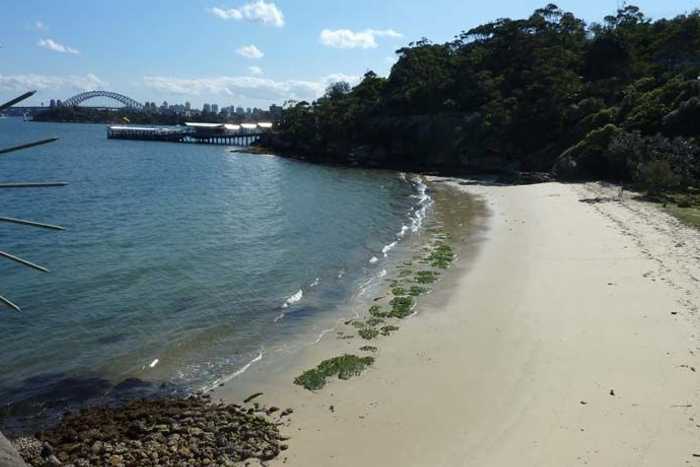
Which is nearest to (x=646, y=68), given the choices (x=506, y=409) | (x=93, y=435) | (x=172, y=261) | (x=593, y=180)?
(x=593, y=180)

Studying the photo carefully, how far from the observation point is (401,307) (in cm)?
1770

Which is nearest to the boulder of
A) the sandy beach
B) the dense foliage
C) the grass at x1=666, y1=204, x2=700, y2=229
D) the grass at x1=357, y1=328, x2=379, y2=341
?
the sandy beach

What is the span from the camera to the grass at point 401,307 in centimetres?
1714

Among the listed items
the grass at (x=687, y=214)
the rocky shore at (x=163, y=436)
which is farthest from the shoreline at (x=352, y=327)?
the grass at (x=687, y=214)

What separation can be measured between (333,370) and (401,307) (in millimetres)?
4994

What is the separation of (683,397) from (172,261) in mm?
19749

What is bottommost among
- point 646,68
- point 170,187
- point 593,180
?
point 170,187

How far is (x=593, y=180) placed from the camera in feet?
148

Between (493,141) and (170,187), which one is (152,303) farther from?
(493,141)

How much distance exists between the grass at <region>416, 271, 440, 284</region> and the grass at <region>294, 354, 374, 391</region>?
24.2 ft

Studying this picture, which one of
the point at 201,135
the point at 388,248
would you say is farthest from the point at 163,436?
the point at 201,135

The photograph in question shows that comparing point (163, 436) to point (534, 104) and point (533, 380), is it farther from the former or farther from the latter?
point (534, 104)

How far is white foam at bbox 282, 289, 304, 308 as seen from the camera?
1897 cm

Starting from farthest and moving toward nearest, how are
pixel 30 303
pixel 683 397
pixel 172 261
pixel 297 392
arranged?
pixel 172 261
pixel 30 303
pixel 297 392
pixel 683 397
